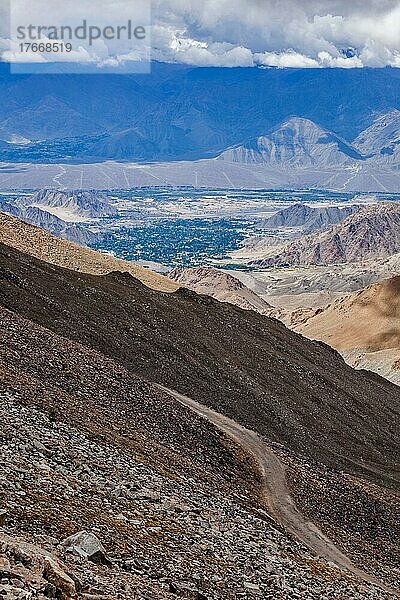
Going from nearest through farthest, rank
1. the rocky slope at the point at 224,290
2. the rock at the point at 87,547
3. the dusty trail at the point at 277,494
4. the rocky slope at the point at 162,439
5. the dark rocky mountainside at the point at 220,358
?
the rock at the point at 87,547, the rocky slope at the point at 162,439, the dusty trail at the point at 277,494, the dark rocky mountainside at the point at 220,358, the rocky slope at the point at 224,290

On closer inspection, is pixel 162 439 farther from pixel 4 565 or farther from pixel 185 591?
pixel 4 565

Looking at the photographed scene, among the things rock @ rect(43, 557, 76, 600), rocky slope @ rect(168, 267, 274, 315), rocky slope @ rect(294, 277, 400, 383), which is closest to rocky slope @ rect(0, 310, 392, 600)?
rock @ rect(43, 557, 76, 600)

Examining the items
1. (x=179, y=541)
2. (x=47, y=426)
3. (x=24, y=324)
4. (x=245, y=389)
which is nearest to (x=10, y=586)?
(x=179, y=541)

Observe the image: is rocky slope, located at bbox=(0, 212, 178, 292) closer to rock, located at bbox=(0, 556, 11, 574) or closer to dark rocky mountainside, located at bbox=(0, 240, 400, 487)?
dark rocky mountainside, located at bbox=(0, 240, 400, 487)

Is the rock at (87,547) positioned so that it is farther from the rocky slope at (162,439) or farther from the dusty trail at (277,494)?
the dusty trail at (277,494)

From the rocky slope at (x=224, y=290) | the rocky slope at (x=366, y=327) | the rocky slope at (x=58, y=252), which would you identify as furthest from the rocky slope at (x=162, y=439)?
the rocky slope at (x=224, y=290)

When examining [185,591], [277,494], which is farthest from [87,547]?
[277,494]
